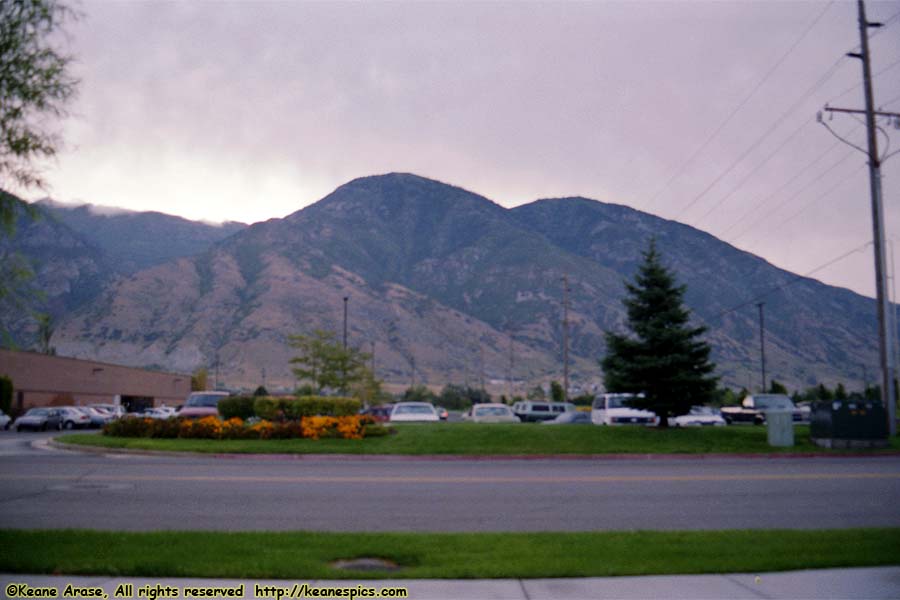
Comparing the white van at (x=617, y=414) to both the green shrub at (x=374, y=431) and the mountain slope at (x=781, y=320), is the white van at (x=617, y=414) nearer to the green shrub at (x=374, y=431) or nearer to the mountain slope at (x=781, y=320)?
the green shrub at (x=374, y=431)

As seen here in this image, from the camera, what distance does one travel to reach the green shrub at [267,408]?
30422 mm

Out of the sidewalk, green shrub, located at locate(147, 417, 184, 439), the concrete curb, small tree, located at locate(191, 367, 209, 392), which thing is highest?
small tree, located at locate(191, 367, 209, 392)

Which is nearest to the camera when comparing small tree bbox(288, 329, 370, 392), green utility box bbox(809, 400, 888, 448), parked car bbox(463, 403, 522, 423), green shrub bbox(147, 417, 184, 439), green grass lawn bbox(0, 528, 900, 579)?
green grass lawn bbox(0, 528, 900, 579)

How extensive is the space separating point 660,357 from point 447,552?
70.1 feet

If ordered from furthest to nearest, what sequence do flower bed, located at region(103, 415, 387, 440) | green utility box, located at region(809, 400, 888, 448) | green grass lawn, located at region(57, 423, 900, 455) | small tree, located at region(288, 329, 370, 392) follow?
small tree, located at region(288, 329, 370, 392), flower bed, located at region(103, 415, 387, 440), green utility box, located at region(809, 400, 888, 448), green grass lawn, located at region(57, 423, 900, 455)

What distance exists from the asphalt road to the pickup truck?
21.8 meters

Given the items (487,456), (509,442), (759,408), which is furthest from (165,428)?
(759,408)

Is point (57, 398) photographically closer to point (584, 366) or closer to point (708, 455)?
point (708, 455)

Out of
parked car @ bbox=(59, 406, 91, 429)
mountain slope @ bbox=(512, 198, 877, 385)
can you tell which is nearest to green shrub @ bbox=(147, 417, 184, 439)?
parked car @ bbox=(59, 406, 91, 429)

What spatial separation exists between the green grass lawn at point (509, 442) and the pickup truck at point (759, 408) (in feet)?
46.8

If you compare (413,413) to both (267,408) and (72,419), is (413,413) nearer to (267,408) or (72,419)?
(267,408)

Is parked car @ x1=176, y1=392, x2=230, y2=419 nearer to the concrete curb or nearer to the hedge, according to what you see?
the hedge

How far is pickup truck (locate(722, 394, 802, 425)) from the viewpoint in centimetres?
4245

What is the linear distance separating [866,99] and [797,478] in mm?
19375
